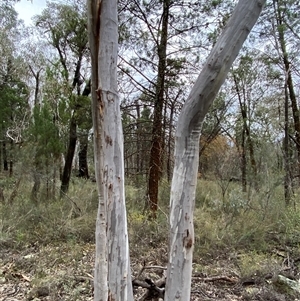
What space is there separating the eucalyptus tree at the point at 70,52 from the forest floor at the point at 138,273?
3055mm

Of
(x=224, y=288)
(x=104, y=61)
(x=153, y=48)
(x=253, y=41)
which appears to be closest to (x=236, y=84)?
(x=253, y=41)

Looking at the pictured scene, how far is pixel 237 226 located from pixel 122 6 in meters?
4.11

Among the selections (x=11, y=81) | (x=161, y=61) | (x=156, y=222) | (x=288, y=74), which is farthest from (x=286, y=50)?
(x=11, y=81)

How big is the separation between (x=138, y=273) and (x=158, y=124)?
2.53 meters

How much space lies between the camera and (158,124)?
4.61 meters

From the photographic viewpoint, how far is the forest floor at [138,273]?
8.44 feet

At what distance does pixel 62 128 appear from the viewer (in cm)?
635

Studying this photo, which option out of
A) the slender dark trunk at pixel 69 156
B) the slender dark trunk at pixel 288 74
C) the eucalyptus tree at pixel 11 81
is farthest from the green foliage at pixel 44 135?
the slender dark trunk at pixel 288 74

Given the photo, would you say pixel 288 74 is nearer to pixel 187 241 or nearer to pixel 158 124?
pixel 158 124

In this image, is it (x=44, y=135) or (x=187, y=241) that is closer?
(x=187, y=241)

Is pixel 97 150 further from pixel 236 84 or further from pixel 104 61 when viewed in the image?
pixel 236 84

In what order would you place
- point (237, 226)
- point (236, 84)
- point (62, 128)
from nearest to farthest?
1. point (237, 226)
2. point (62, 128)
3. point (236, 84)

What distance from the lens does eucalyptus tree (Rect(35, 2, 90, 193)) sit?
6.20m

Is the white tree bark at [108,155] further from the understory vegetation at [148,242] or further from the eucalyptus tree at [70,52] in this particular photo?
the eucalyptus tree at [70,52]
